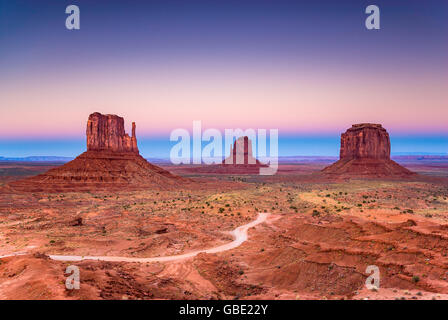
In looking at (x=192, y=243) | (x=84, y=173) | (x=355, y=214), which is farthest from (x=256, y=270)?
(x=84, y=173)

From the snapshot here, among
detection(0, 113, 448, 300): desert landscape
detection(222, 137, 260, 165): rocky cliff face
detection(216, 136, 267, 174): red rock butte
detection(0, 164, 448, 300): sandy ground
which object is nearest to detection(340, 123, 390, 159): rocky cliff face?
detection(0, 113, 448, 300): desert landscape

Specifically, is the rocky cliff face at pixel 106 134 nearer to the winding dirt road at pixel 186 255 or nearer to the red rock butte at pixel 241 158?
the winding dirt road at pixel 186 255

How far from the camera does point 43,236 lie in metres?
35.0

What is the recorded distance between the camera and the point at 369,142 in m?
117

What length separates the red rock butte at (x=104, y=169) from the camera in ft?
265

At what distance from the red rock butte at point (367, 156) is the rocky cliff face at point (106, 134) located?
86.7m

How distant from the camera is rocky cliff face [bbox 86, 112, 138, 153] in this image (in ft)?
305

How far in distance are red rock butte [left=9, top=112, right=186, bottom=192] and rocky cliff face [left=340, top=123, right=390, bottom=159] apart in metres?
77.2

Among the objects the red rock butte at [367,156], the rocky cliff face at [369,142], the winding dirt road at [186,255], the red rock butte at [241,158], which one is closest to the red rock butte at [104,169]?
the winding dirt road at [186,255]

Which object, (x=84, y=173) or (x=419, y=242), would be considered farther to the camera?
(x=84, y=173)

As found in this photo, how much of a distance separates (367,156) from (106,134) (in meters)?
104

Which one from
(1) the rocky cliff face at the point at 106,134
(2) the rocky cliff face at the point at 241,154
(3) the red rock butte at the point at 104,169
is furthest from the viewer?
(2) the rocky cliff face at the point at 241,154
